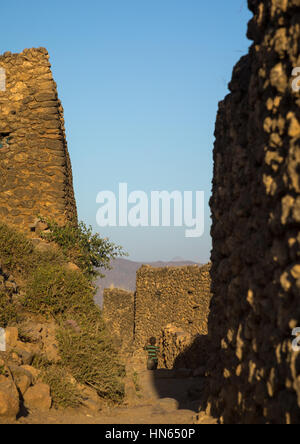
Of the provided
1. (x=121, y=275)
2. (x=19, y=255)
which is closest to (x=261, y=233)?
(x=19, y=255)

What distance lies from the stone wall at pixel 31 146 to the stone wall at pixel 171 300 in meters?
7.12

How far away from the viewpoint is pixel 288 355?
2748 millimetres

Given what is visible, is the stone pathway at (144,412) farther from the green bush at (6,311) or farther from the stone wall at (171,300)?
the stone wall at (171,300)

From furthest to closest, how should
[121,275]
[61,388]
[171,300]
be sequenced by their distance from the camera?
[121,275] < [171,300] < [61,388]

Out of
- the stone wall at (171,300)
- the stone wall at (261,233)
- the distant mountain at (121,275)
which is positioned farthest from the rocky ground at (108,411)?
the distant mountain at (121,275)

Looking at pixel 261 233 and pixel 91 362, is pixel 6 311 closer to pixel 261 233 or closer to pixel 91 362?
pixel 91 362

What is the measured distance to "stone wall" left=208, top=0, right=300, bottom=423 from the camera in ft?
9.23

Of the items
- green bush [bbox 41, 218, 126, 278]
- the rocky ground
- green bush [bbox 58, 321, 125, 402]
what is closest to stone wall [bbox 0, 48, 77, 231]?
green bush [bbox 41, 218, 126, 278]

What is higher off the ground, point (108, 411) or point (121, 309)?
point (121, 309)

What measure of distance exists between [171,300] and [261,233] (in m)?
14.3

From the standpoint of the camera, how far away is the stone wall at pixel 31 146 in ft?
32.6

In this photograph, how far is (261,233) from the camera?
3.40m
